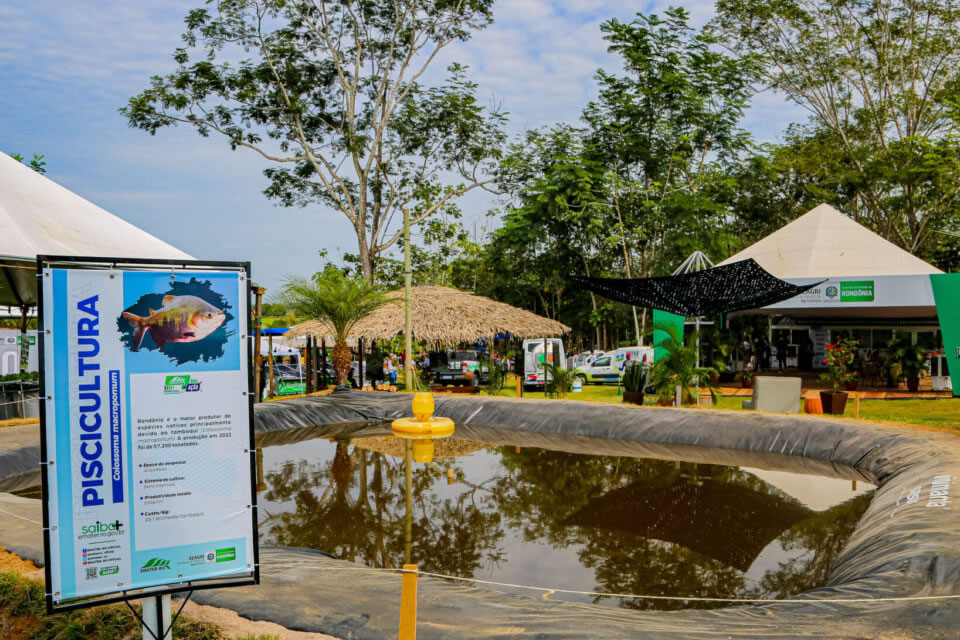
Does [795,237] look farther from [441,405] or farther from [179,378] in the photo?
[179,378]

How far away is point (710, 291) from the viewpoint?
14.5 meters

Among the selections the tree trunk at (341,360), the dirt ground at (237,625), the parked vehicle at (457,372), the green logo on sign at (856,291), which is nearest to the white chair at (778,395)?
the green logo on sign at (856,291)

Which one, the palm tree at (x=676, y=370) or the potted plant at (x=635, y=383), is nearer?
the palm tree at (x=676, y=370)

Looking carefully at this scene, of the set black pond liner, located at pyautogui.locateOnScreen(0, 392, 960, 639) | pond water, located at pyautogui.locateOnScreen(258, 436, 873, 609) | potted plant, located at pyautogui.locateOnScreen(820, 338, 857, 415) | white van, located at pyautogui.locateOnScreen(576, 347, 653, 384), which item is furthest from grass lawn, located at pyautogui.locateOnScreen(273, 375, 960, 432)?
pond water, located at pyautogui.locateOnScreen(258, 436, 873, 609)

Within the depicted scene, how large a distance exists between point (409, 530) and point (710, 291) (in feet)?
29.3

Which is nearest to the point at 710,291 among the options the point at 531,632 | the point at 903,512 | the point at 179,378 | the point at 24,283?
the point at 903,512

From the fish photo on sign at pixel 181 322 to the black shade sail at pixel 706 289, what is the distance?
35.6ft

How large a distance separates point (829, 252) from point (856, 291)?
5.40ft

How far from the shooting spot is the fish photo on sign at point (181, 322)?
355 centimetres

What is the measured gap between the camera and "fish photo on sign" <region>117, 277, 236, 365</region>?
11.7ft

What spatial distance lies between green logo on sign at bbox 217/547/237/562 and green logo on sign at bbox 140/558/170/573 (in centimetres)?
23

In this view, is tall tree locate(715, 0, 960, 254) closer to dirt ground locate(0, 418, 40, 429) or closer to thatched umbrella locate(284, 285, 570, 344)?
thatched umbrella locate(284, 285, 570, 344)

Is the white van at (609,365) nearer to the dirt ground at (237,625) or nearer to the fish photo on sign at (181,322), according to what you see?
the dirt ground at (237,625)

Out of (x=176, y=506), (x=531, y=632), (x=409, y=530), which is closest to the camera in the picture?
(x=176, y=506)
